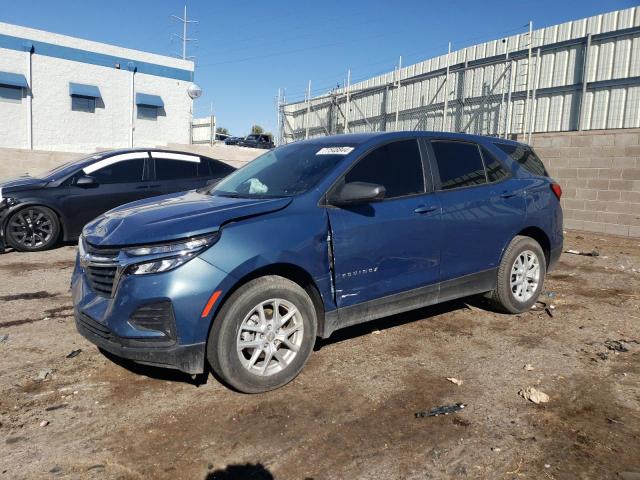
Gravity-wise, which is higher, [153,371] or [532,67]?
[532,67]

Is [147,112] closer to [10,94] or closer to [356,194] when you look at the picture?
[10,94]

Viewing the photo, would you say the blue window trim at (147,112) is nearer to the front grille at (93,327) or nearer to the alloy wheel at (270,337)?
the front grille at (93,327)

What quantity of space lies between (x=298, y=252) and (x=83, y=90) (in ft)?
79.8

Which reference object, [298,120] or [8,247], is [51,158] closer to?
[8,247]

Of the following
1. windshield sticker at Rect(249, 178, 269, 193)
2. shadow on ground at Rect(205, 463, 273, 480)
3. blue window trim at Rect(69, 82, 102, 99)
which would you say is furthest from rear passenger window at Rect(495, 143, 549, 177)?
blue window trim at Rect(69, 82, 102, 99)

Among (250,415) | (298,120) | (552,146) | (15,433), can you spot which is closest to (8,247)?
(15,433)

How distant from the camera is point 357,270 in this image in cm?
373

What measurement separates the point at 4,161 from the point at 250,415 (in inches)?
549

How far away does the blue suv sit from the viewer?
3096 mm

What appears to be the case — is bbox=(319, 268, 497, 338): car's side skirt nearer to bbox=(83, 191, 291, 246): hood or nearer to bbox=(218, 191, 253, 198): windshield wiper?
bbox=(83, 191, 291, 246): hood

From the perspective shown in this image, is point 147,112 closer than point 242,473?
No

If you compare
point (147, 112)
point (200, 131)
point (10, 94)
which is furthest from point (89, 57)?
point (200, 131)

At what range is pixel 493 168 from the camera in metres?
4.95

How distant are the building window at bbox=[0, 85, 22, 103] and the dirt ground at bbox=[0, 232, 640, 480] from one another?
20843mm
